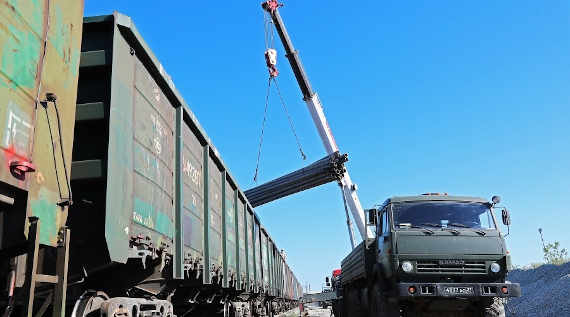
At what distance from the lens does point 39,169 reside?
3426mm

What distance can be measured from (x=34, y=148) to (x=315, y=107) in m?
25.4

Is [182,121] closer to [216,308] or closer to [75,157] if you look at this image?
[75,157]

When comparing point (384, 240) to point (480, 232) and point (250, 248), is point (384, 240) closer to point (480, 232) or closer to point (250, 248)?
point (480, 232)

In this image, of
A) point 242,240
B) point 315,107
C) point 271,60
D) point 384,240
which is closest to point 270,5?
point 271,60

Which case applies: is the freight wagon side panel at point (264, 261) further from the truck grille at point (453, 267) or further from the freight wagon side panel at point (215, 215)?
the truck grille at point (453, 267)

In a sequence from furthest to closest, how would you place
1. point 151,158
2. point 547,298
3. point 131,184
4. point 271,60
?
point 271,60, point 547,298, point 151,158, point 131,184

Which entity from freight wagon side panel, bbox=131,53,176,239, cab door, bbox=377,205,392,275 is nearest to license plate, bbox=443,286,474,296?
cab door, bbox=377,205,392,275

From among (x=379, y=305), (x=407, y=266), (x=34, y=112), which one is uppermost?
(x=34, y=112)

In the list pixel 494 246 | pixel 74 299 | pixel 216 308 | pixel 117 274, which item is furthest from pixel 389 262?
pixel 74 299

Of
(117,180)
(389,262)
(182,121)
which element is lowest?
(389,262)

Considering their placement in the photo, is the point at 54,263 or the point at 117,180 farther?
the point at 117,180

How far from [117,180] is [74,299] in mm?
1207

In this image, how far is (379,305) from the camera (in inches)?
346

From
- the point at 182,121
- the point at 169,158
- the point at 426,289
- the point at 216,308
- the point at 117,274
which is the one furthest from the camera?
the point at 216,308
